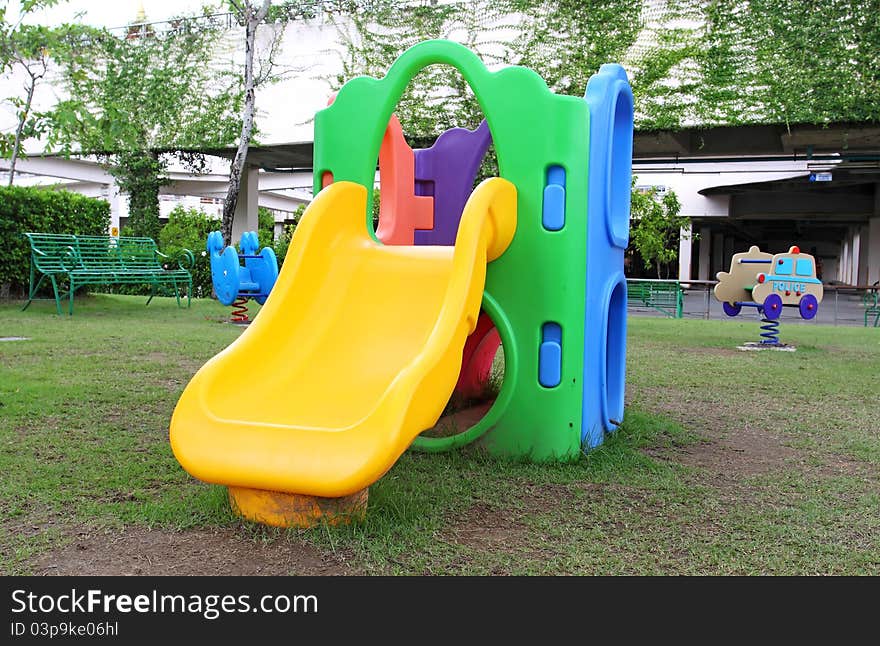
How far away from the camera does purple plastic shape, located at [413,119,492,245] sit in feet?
17.5

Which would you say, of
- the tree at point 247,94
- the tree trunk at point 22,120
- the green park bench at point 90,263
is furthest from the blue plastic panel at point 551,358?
the tree at point 247,94

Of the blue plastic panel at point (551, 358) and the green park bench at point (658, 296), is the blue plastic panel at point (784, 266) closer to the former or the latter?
the green park bench at point (658, 296)

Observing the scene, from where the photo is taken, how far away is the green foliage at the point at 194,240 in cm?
1681

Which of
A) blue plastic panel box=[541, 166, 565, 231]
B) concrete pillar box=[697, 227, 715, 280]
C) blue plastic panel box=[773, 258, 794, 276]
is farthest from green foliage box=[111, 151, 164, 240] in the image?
concrete pillar box=[697, 227, 715, 280]

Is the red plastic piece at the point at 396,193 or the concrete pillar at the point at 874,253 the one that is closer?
the red plastic piece at the point at 396,193

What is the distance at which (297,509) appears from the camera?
2854 mm

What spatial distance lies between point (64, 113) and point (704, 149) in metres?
15.8

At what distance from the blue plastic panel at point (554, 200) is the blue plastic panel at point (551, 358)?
1.63ft

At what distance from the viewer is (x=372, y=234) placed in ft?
14.0

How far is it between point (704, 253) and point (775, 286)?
1104 inches

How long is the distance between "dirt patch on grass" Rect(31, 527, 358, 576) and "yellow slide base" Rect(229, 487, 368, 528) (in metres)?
0.09

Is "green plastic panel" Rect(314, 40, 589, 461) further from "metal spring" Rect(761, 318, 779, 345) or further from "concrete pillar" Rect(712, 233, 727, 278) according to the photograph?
"concrete pillar" Rect(712, 233, 727, 278)

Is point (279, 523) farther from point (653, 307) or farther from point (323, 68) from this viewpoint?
point (323, 68)
